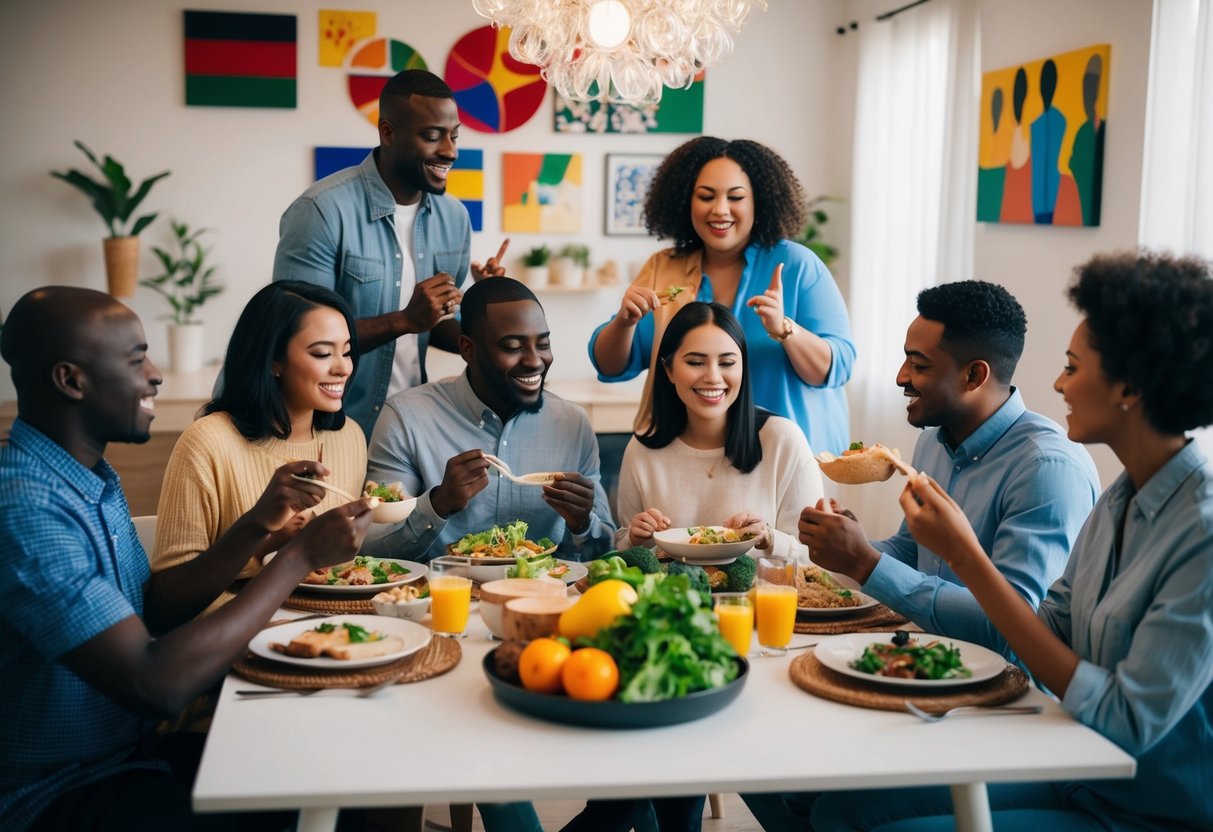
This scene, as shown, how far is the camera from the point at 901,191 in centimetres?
577

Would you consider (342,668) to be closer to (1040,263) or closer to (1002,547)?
(1002,547)

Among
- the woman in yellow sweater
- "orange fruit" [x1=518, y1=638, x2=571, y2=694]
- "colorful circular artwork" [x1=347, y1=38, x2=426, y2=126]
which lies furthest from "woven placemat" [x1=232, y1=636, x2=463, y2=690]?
"colorful circular artwork" [x1=347, y1=38, x2=426, y2=126]

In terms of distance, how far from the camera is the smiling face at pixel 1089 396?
70.1 inches

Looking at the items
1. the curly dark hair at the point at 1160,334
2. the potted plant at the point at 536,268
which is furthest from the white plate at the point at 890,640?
the potted plant at the point at 536,268

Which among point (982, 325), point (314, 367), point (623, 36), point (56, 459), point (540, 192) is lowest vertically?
point (56, 459)

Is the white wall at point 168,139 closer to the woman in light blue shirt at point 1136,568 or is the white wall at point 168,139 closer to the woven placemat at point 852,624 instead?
the woven placemat at point 852,624

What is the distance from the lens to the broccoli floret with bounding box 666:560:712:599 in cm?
209

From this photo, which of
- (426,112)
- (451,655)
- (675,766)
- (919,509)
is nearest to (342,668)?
(451,655)

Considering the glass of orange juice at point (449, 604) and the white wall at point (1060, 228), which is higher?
the white wall at point (1060, 228)

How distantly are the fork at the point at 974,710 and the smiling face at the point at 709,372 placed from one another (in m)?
1.23

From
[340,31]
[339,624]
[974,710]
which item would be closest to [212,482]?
[339,624]

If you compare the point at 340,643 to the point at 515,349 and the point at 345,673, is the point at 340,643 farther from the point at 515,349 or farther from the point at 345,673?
the point at 515,349

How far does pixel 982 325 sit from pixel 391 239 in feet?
5.81

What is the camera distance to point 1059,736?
163 centimetres
